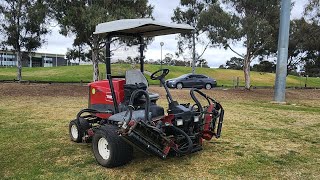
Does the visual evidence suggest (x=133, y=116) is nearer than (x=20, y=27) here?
Yes

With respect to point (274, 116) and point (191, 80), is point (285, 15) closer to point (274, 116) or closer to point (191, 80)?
point (274, 116)

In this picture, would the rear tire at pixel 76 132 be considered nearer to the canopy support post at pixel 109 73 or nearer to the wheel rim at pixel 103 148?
the canopy support post at pixel 109 73

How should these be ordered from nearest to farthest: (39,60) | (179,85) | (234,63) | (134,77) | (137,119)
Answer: (137,119)
(134,77)
(179,85)
(234,63)
(39,60)

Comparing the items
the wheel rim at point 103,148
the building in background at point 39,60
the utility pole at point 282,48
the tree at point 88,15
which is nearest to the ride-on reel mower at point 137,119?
the wheel rim at point 103,148

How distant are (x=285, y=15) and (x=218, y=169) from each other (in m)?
12.5

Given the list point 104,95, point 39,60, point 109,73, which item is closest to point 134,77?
point 109,73

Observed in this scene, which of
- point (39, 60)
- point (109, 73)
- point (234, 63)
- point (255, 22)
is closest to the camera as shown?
point (109, 73)

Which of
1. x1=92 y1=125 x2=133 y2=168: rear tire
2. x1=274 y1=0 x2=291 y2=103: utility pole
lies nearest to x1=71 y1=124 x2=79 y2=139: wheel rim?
x1=92 y1=125 x2=133 y2=168: rear tire

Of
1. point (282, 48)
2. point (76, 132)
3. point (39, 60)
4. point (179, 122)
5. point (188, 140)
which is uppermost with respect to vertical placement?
point (282, 48)

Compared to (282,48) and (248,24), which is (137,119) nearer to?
Answer: (282,48)

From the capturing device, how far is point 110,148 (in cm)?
461

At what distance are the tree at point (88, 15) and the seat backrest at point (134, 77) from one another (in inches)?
451

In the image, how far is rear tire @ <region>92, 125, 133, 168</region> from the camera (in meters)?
4.60

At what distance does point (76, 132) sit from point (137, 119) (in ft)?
7.19
